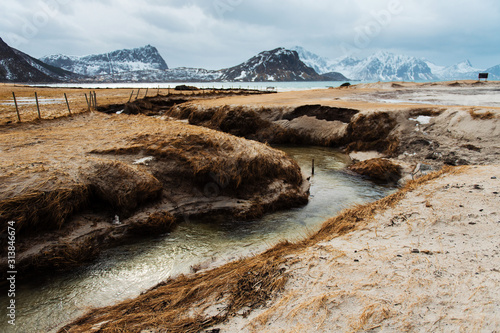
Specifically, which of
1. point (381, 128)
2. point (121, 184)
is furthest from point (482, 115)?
point (121, 184)

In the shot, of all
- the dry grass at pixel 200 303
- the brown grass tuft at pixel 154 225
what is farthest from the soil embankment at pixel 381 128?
the dry grass at pixel 200 303

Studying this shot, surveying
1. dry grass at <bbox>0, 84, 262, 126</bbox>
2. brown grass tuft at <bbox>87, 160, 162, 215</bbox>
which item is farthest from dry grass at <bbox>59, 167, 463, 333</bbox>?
dry grass at <bbox>0, 84, 262, 126</bbox>

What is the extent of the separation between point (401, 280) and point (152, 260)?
16.2 feet

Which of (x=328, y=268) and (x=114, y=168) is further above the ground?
(x=114, y=168)

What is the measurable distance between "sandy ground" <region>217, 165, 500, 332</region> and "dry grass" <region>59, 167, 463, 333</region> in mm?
170

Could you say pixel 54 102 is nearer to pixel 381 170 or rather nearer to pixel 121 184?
pixel 121 184

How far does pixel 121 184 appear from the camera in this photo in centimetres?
725

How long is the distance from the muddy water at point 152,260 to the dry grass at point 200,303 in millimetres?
821

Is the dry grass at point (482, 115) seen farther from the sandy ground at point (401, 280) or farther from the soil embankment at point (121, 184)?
the soil embankment at point (121, 184)

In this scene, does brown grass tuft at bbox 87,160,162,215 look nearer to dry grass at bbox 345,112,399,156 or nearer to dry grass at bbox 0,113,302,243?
dry grass at bbox 0,113,302,243

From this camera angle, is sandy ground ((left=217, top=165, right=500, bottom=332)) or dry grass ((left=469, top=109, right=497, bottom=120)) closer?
sandy ground ((left=217, top=165, right=500, bottom=332))

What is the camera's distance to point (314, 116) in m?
21.1

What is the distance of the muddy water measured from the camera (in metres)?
4.86

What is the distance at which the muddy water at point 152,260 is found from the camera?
191 inches
